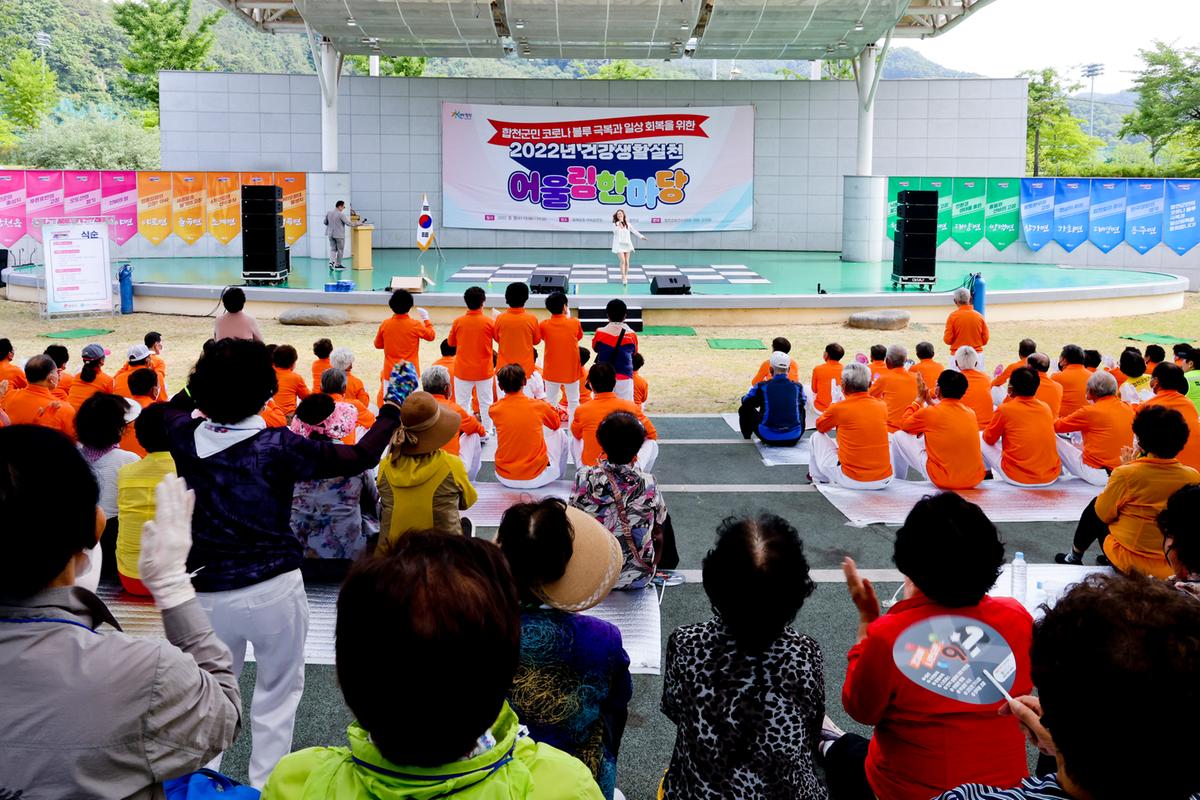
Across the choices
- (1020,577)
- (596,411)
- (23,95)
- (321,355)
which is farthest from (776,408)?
(23,95)

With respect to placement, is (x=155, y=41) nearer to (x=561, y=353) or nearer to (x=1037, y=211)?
(x=1037, y=211)

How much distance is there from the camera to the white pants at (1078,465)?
734cm

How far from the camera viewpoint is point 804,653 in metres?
2.62

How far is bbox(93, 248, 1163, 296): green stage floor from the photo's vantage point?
58.3 feet

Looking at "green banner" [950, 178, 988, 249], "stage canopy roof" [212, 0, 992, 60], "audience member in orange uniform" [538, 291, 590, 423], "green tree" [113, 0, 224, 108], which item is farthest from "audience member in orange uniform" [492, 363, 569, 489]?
"green tree" [113, 0, 224, 108]

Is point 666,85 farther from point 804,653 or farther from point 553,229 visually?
point 804,653

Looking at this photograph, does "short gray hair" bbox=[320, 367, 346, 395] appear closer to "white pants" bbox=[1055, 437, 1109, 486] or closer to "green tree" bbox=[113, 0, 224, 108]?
"white pants" bbox=[1055, 437, 1109, 486]

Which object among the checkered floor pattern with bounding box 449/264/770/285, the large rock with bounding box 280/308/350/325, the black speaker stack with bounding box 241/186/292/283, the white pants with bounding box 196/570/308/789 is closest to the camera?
the white pants with bounding box 196/570/308/789

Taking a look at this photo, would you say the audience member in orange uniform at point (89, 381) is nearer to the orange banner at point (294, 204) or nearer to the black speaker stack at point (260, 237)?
the black speaker stack at point (260, 237)

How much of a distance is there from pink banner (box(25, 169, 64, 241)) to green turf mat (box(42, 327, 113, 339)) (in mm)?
7168

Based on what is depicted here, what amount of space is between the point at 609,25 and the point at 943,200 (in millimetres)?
7868

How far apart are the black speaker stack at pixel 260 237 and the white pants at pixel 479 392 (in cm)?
939

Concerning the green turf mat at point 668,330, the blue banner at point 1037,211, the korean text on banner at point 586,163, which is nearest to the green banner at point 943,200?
the blue banner at point 1037,211

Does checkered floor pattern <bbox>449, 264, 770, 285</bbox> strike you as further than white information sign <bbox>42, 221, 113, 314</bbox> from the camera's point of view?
Yes
